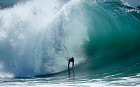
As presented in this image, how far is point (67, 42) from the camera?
Answer: 11.3 m

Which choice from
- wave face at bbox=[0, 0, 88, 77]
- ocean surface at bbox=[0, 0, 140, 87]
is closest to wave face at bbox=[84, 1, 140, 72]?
ocean surface at bbox=[0, 0, 140, 87]

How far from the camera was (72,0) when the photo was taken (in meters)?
11.7

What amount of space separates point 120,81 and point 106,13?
792 centimetres

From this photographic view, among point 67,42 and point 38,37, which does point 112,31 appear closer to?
point 67,42

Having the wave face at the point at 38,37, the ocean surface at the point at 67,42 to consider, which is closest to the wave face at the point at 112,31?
the ocean surface at the point at 67,42

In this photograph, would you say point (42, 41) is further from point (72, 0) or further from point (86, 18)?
point (86, 18)

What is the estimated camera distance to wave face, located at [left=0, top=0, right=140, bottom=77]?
31.6 ft

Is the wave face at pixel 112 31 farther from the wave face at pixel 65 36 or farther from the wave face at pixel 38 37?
the wave face at pixel 38 37

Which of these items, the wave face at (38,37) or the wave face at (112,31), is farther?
the wave face at (112,31)

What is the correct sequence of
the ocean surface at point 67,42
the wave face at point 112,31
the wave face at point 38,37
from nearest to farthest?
the ocean surface at point 67,42 < the wave face at point 38,37 < the wave face at point 112,31

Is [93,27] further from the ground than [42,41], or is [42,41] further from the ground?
[93,27]

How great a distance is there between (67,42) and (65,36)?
0.65 m

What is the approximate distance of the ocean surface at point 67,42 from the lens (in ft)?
28.6

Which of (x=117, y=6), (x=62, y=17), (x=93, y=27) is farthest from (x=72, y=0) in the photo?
(x=117, y=6)
